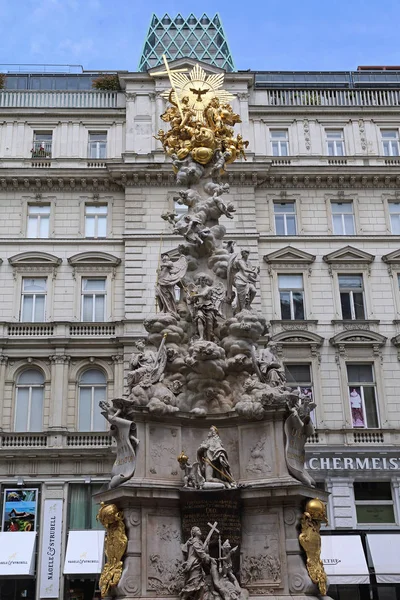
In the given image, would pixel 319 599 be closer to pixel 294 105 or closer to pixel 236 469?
pixel 236 469

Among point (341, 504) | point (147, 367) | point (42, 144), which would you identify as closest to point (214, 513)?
point (147, 367)

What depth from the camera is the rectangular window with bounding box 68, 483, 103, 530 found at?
26.6 m

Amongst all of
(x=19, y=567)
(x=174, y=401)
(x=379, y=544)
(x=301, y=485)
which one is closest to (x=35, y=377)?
(x=19, y=567)

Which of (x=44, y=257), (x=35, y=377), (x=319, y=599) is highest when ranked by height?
(x=44, y=257)

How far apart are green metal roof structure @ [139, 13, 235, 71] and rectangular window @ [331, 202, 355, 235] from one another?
386 inches

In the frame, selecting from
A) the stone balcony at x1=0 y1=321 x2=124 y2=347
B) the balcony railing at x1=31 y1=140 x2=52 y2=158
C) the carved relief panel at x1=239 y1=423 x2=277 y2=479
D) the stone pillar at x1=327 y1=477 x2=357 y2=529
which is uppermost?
the balcony railing at x1=31 y1=140 x2=52 y2=158

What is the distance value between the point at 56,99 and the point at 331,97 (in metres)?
11.5

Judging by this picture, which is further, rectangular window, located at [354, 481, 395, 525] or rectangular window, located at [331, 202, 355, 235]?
rectangular window, located at [331, 202, 355, 235]

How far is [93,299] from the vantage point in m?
29.5

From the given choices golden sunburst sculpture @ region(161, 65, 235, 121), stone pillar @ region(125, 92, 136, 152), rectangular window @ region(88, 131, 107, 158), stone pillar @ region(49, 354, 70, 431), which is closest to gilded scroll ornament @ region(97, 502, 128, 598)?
golden sunburst sculpture @ region(161, 65, 235, 121)

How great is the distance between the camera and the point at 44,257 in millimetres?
29625

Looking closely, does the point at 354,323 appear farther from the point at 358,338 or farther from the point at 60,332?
the point at 60,332

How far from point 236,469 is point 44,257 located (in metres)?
17.7

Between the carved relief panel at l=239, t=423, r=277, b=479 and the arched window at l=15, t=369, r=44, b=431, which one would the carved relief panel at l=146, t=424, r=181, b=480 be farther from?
the arched window at l=15, t=369, r=44, b=431
